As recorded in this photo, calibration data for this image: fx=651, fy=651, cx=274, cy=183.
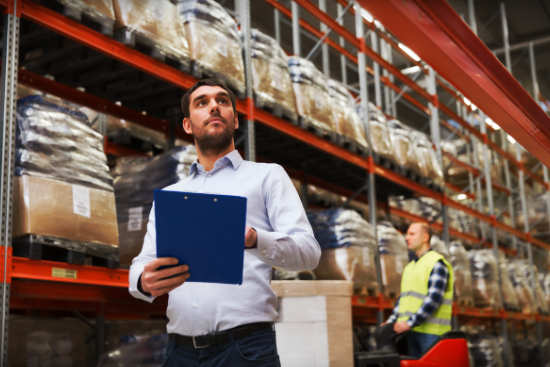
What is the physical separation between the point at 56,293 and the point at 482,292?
8500 millimetres

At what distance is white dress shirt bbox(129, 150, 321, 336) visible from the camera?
2.11 metres

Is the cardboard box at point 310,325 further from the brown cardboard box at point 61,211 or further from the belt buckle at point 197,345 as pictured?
the belt buckle at point 197,345

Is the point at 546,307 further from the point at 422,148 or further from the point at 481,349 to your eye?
the point at 422,148

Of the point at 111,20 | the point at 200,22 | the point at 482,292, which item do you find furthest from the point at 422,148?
the point at 111,20

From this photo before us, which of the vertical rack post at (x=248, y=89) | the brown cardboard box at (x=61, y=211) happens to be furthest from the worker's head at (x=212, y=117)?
the vertical rack post at (x=248, y=89)

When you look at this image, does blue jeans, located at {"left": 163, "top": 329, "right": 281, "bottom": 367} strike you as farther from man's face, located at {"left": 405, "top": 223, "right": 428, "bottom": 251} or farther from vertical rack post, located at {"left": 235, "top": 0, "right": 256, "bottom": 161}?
man's face, located at {"left": 405, "top": 223, "right": 428, "bottom": 251}

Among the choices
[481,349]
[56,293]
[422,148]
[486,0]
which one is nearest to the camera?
[56,293]

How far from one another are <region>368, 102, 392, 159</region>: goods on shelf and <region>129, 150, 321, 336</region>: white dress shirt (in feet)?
20.1

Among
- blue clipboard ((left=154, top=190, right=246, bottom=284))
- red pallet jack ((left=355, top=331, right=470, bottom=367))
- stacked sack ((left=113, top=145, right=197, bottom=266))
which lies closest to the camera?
blue clipboard ((left=154, top=190, right=246, bottom=284))

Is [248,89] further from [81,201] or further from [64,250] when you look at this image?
[64,250]

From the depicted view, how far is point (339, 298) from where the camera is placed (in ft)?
15.0

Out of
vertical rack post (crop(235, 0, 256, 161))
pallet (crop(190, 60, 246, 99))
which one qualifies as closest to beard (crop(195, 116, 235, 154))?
pallet (crop(190, 60, 246, 99))

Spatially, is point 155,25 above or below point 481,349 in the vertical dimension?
above

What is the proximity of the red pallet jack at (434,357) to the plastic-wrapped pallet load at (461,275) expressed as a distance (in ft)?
14.9
